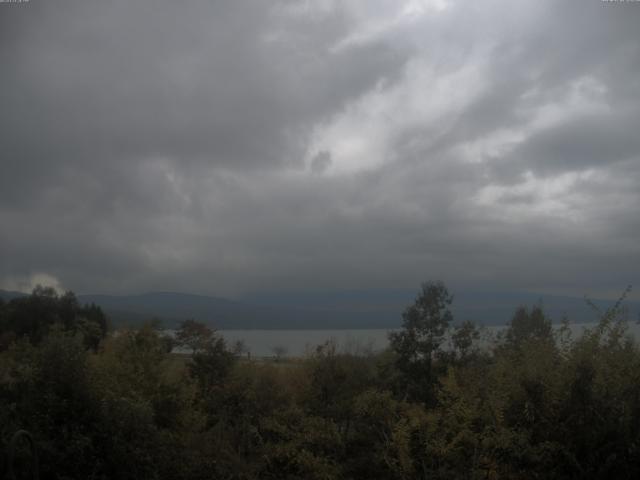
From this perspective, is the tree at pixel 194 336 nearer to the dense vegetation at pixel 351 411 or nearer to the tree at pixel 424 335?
the dense vegetation at pixel 351 411

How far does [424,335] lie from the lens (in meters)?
19.7

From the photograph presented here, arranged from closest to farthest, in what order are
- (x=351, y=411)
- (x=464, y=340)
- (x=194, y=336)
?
1. (x=351, y=411)
2. (x=464, y=340)
3. (x=194, y=336)

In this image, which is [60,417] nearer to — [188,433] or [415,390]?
[188,433]

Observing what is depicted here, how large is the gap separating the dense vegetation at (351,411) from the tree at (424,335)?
0.04 meters

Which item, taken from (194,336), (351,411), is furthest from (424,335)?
(194,336)

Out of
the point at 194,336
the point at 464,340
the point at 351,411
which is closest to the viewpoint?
the point at 351,411

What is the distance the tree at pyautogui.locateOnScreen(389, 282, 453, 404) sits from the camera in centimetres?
1959

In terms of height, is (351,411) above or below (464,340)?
below

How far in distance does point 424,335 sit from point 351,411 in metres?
4.50

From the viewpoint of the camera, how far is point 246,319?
112250 mm

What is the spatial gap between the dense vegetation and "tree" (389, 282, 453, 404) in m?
0.04

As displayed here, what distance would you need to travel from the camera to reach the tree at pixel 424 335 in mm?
19594

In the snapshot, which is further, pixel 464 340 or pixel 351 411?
pixel 464 340

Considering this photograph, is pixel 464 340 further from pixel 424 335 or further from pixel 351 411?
pixel 351 411
